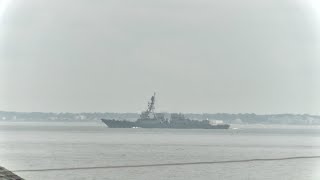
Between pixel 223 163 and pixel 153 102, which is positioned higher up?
pixel 153 102

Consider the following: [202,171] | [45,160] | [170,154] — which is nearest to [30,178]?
[202,171]

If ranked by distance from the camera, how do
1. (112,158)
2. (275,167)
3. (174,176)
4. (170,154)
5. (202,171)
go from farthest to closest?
(170,154) → (112,158) → (275,167) → (202,171) → (174,176)

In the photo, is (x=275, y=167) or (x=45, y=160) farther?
(x=45, y=160)

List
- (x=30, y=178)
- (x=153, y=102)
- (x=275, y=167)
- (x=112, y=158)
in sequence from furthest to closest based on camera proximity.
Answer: (x=153, y=102) → (x=112, y=158) → (x=275, y=167) → (x=30, y=178)

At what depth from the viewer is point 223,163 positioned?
215 ft

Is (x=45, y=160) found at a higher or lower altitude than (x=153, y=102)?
lower

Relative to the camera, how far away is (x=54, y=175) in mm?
50062

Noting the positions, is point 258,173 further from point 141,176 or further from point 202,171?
point 141,176

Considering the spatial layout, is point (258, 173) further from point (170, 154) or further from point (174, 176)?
point (170, 154)

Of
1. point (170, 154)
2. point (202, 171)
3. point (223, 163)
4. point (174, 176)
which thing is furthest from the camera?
point (170, 154)

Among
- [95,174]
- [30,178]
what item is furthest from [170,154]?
[30,178]

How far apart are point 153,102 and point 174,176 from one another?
13739cm

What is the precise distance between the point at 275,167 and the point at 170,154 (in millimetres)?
20293

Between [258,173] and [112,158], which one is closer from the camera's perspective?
[258,173]
